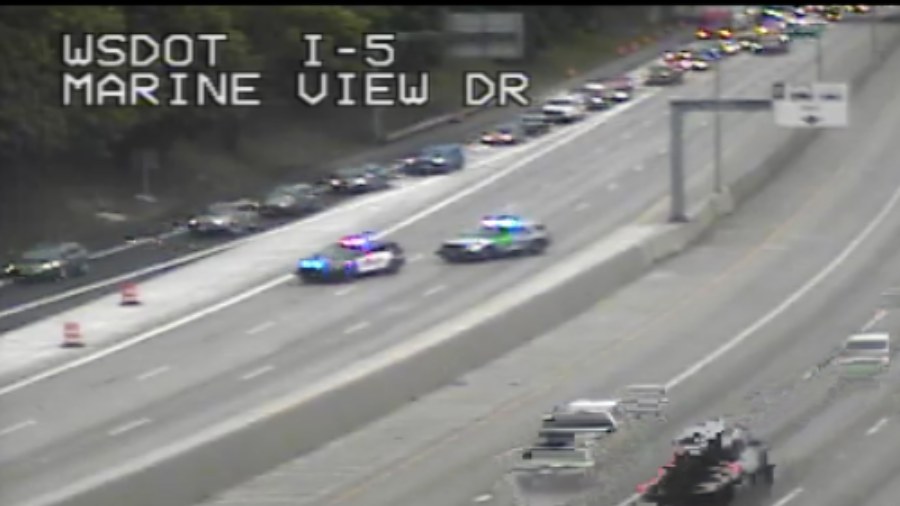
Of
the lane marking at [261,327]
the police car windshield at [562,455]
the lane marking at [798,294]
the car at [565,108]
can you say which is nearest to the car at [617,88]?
the car at [565,108]

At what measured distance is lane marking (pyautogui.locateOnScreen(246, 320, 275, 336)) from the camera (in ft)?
202

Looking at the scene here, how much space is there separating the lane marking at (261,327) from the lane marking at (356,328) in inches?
74.2

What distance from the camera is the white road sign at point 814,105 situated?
5700 cm

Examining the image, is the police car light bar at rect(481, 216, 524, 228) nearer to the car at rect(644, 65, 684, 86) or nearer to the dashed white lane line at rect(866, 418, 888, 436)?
the car at rect(644, 65, 684, 86)

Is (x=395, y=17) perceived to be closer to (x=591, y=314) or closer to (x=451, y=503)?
(x=591, y=314)

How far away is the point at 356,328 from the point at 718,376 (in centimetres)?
1019

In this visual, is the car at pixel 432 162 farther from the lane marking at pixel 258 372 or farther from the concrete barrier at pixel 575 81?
the lane marking at pixel 258 372

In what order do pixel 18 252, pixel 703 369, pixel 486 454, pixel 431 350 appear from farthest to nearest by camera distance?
pixel 18 252
pixel 703 369
pixel 431 350
pixel 486 454

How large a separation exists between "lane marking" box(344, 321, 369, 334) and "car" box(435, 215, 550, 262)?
920cm

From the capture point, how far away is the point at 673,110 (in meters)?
73.3

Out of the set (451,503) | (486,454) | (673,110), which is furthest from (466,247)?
(451,503)

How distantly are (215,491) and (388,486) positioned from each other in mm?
3732

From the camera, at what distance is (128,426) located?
5003 centimetres

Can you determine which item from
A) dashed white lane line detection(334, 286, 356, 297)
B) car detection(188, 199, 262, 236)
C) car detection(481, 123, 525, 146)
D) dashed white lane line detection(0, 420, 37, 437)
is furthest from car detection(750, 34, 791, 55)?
dashed white lane line detection(0, 420, 37, 437)
